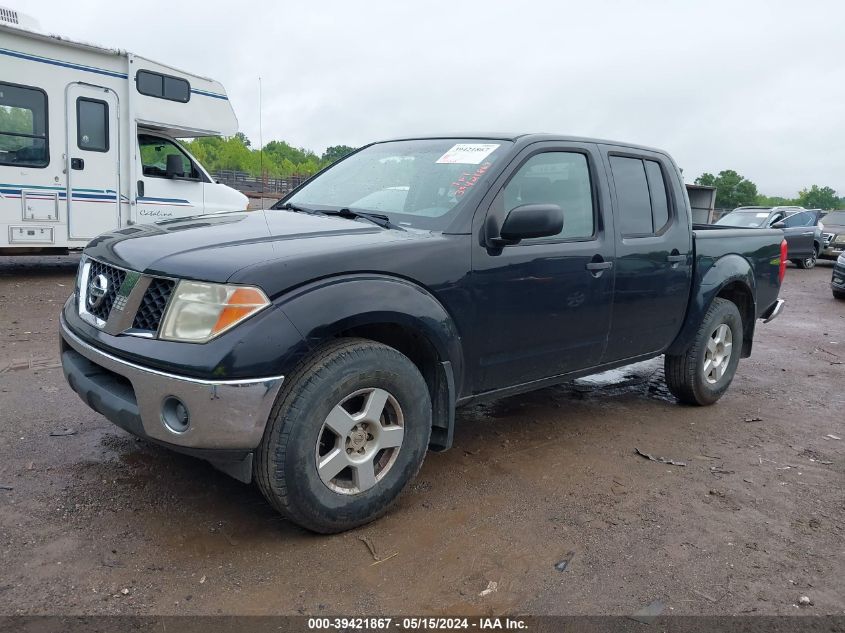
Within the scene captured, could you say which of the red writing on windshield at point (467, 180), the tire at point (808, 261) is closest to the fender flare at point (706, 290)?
the red writing on windshield at point (467, 180)

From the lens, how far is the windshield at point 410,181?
3.55m

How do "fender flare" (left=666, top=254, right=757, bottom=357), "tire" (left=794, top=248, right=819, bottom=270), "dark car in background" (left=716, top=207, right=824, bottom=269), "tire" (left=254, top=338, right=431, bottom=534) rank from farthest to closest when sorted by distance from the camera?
"tire" (left=794, top=248, right=819, bottom=270), "dark car in background" (left=716, top=207, right=824, bottom=269), "fender flare" (left=666, top=254, right=757, bottom=357), "tire" (left=254, top=338, right=431, bottom=534)

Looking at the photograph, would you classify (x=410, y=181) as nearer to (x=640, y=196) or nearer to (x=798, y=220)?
(x=640, y=196)

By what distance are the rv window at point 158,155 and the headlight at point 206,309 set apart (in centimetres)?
856

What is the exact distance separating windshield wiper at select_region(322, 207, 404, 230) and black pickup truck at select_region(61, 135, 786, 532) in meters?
0.01

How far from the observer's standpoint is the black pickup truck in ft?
8.65

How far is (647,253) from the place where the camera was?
433 centimetres

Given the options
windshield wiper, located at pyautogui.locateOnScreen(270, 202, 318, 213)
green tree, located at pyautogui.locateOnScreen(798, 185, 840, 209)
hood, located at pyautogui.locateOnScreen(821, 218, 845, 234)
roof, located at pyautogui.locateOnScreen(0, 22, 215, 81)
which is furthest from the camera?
green tree, located at pyautogui.locateOnScreen(798, 185, 840, 209)

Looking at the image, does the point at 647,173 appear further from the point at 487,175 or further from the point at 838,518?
the point at 838,518

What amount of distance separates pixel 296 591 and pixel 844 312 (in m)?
11.3

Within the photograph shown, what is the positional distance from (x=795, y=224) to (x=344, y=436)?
724 inches

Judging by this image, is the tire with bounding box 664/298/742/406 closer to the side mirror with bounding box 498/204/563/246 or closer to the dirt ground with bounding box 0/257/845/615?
the dirt ground with bounding box 0/257/845/615

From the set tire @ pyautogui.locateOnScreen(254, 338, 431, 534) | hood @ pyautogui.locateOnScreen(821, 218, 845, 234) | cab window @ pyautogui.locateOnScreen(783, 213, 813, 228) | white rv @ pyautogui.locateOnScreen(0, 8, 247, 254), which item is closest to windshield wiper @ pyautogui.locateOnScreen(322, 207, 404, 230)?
tire @ pyautogui.locateOnScreen(254, 338, 431, 534)

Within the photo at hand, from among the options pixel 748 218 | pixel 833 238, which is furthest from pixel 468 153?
pixel 833 238
